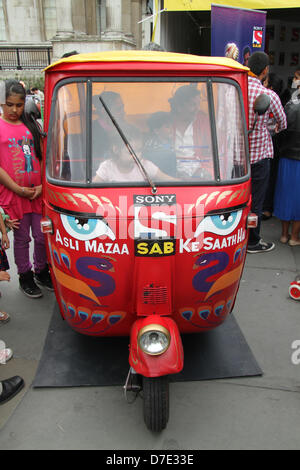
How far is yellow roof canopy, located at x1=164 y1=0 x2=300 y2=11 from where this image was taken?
5957 mm

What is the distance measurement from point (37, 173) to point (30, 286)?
1.19 m

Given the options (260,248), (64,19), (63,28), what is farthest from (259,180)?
(64,19)

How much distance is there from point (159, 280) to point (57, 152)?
1092 mm

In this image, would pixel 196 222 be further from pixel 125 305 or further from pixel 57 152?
pixel 57 152

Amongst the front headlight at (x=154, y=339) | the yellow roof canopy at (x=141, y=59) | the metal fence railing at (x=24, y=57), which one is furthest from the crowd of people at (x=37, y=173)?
the metal fence railing at (x=24, y=57)

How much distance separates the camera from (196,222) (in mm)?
2318

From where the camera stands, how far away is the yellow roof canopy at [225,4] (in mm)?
5957

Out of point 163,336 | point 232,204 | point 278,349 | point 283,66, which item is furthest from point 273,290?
point 283,66

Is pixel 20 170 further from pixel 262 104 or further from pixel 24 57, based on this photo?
pixel 24 57

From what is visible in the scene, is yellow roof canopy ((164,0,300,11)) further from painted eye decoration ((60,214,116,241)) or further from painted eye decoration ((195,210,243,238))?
painted eye decoration ((60,214,116,241))

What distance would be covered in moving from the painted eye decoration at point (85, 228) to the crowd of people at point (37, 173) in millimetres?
283

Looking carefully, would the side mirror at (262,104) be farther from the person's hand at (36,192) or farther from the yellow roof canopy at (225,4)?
the yellow roof canopy at (225,4)

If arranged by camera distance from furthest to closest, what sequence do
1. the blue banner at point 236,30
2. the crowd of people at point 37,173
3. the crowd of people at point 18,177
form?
the blue banner at point 236,30
the crowd of people at point 18,177
the crowd of people at point 37,173

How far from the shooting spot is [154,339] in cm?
221
